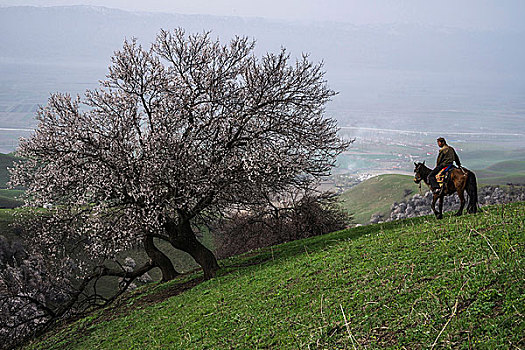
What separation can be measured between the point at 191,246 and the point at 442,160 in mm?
13476

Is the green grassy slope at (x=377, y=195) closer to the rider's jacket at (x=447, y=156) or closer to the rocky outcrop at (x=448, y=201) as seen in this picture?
the rocky outcrop at (x=448, y=201)

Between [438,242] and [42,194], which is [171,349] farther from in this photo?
[42,194]

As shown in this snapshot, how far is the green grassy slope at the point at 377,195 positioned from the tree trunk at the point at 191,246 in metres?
107

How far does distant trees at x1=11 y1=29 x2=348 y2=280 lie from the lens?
19922 mm

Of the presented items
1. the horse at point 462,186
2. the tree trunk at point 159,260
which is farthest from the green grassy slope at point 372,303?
the tree trunk at point 159,260

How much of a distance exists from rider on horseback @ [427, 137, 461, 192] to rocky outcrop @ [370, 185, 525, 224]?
7658 centimetres

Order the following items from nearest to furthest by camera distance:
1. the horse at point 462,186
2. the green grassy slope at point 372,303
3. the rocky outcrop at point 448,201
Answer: the green grassy slope at point 372,303
the horse at point 462,186
the rocky outcrop at point 448,201

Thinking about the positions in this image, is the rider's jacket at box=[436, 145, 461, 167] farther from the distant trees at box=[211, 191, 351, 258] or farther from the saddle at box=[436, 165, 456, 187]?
the distant trees at box=[211, 191, 351, 258]

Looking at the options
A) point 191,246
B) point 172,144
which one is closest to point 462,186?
Result: point 172,144

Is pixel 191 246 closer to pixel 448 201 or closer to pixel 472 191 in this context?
pixel 472 191

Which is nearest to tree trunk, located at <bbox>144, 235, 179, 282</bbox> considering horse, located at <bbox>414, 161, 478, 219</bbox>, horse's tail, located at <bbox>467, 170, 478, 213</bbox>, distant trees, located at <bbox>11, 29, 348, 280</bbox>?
distant trees, located at <bbox>11, 29, 348, 280</bbox>

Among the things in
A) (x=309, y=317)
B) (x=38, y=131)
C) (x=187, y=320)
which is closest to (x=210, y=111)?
(x=38, y=131)

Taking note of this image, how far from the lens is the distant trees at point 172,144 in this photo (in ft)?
65.4

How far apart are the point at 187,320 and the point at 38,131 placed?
45.2 ft
